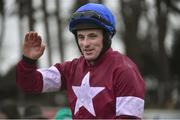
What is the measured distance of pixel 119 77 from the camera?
3174mm

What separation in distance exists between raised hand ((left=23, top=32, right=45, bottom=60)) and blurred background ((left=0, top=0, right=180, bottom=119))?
11.3ft

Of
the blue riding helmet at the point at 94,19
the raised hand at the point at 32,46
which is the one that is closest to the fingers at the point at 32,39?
the raised hand at the point at 32,46

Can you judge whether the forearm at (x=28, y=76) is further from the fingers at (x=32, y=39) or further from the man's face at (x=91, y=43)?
the man's face at (x=91, y=43)

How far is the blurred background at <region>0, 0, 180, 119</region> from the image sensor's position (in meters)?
13.2

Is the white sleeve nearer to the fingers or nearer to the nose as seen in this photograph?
the fingers

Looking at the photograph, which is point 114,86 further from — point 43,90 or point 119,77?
point 43,90

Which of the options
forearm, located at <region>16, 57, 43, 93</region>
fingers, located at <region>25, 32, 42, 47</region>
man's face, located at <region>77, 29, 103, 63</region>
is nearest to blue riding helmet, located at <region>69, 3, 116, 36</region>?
man's face, located at <region>77, 29, 103, 63</region>

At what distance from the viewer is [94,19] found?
129 inches

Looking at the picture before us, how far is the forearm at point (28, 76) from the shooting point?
338 cm

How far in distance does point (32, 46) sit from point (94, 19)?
405mm

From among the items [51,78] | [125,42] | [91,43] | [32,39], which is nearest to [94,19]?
[91,43]

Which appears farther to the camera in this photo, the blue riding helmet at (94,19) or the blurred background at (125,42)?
the blurred background at (125,42)

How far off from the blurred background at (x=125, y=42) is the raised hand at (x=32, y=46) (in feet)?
11.3

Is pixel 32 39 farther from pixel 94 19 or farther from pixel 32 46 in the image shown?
Answer: pixel 94 19
